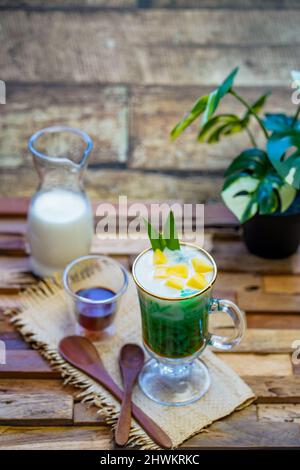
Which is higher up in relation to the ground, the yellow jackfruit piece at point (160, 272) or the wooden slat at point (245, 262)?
the yellow jackfruit piece at point (160, 272)

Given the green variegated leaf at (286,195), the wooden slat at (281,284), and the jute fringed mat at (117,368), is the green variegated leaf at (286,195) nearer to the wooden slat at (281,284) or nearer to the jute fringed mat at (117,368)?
the wooden slat at (281,284)

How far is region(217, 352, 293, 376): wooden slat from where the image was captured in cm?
139

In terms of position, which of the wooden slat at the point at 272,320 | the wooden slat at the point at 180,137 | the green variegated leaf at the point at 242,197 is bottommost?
the wooden slat at the point at 272,320

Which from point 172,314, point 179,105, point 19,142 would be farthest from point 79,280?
point 179,105

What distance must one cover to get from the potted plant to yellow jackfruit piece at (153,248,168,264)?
10.8 inches

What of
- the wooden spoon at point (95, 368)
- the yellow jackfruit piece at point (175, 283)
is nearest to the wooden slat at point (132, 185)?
the wooden spoon at point (95, 368)

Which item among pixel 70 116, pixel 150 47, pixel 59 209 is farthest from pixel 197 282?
pixel 150 47

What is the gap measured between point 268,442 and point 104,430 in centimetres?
27

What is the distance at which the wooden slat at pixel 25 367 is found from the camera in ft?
4.50

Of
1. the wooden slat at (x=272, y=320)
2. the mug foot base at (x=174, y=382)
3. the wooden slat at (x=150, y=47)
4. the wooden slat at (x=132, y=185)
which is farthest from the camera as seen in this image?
the wooden slat at (x=150, y=47)

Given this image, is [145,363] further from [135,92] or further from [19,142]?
[135,92]

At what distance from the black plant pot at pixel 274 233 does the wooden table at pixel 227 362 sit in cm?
2

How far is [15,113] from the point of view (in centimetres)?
213

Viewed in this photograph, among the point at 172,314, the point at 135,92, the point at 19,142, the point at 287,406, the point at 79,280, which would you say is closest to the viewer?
the point at 172,314
